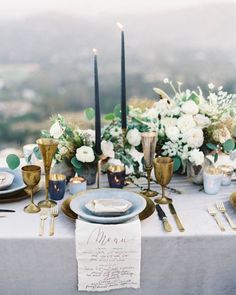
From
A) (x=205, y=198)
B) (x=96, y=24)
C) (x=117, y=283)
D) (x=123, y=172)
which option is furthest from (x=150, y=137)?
(x=96, y=24)

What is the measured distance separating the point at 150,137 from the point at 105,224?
32 cm

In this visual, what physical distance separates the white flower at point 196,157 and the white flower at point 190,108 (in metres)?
0.13

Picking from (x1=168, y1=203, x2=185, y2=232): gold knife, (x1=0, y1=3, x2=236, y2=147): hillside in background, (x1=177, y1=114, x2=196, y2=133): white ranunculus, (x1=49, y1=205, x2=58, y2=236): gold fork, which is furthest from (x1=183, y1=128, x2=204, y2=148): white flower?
(x1=0, y1=3, x2=236, y2=147): hillside in background

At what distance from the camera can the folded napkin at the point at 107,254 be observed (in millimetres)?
1308

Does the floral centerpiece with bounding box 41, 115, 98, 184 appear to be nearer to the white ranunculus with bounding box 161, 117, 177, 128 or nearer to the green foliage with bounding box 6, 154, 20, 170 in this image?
the green foliage with bounding box 6, 154, 20, 170

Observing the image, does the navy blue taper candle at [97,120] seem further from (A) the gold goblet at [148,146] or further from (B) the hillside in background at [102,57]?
(B) the hillside in background at [102,57]

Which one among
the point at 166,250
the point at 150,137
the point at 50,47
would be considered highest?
the point at 50,47

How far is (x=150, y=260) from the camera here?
4.40ft

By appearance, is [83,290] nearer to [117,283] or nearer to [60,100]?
[117,283]

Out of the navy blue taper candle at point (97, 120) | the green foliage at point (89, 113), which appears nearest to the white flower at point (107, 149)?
the navy blue taper candle at point (97, 120)

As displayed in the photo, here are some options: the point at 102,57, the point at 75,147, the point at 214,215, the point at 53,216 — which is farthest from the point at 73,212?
the point at 102,57

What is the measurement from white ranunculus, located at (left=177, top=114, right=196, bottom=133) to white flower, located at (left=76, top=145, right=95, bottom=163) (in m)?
0.29

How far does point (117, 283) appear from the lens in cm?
133

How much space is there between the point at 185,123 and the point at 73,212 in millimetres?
466
